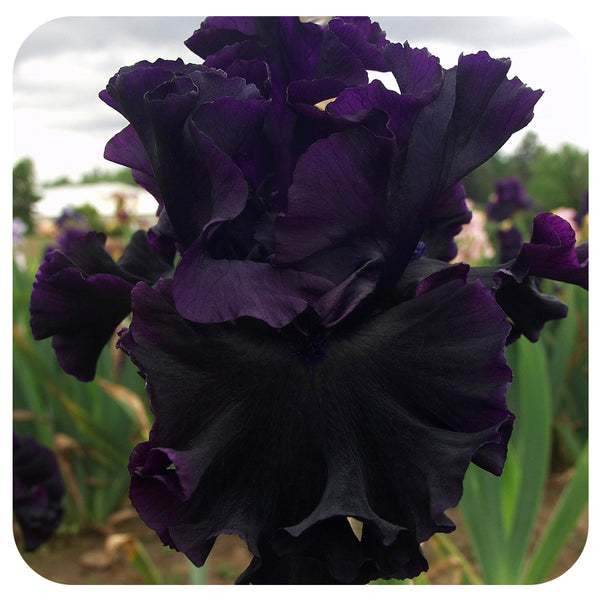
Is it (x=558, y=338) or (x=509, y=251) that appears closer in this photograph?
(x=558, y=338)

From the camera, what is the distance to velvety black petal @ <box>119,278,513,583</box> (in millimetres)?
496

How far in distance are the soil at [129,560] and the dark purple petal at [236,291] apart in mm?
1427

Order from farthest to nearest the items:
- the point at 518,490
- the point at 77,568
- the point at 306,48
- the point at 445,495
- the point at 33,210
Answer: the point at 33,210 → the point at 77,568 → the point at 518,490 → the point at 306,48 → the point at 445,495

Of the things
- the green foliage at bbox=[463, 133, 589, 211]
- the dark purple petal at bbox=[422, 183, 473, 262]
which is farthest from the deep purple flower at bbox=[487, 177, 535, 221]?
the dark purple petal at bbox=[422, 183, 473, 262]

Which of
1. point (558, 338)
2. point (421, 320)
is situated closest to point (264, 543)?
point (421, 320)

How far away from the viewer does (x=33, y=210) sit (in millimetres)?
3588

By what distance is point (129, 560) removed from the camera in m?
1.74

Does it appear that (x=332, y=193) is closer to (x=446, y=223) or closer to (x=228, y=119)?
(x=228, y=119)

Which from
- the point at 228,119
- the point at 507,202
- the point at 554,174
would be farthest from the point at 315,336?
the point at 554,174

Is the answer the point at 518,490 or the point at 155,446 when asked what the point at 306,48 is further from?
the point at 518,490

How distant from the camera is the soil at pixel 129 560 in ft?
5.91

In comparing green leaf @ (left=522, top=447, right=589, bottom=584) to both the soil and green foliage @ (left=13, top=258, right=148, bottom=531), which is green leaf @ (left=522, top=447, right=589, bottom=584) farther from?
green foliage @ (left=13, top=258, right=148, bottom=531)

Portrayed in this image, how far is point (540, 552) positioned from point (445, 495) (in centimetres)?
99

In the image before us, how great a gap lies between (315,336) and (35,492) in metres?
1.06
